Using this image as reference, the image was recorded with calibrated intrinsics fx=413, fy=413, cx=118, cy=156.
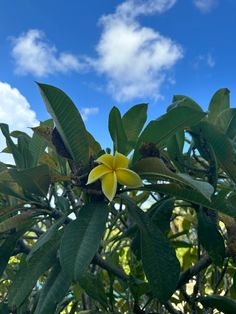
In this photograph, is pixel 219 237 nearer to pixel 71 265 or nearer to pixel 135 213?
pixel 135 213

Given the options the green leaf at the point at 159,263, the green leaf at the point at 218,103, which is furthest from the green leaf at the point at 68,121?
the green leaf at the point at 218,103

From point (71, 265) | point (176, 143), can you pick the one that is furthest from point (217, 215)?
point (71, 265)

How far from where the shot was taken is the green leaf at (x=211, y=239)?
96 centimetres

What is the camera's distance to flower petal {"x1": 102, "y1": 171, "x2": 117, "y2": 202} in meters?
0.84

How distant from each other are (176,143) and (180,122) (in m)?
0.21

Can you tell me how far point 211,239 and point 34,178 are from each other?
1.42 feet

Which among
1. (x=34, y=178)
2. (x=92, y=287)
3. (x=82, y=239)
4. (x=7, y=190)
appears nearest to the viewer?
(x=82, y=239)

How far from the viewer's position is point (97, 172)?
84cm

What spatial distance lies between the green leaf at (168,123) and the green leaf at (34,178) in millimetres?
207

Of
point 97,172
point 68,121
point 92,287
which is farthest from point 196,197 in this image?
point 92,287

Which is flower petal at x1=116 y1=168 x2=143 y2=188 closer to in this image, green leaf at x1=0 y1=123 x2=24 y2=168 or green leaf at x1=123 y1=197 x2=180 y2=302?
green leaf at x1=123 y1=197 x2=180 y2=302

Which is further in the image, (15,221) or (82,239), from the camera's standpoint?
(15,221)

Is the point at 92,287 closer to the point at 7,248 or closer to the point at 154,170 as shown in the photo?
the point at 7,248

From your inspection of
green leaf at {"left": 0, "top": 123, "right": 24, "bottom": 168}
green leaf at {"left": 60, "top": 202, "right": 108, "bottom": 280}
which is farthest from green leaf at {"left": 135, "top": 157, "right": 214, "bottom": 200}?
green leaf at {"left": 0, "top": 123, "right": 24, "bottom": 168}
